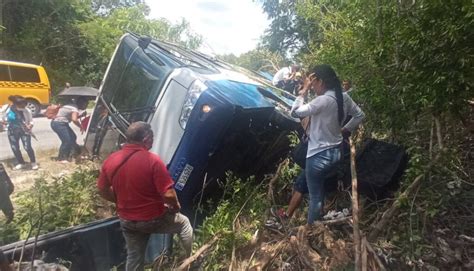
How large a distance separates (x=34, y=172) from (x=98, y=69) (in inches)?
58.6

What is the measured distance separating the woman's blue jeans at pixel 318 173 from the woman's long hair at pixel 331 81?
282 millimetres

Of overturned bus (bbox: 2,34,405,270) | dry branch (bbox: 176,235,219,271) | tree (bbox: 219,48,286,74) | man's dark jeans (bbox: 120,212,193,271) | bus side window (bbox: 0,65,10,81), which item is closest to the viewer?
man's dark jeans (bbox: 120,212,193,271)

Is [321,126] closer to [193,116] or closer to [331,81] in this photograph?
[331,81]

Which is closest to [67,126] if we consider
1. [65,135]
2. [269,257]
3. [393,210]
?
[65,135]

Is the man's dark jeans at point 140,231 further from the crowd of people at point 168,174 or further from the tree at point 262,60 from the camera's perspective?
the tree at point 262,60

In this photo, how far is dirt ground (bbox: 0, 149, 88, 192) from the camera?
3.95m

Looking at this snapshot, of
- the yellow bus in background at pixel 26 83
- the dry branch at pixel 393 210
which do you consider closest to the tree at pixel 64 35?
the yellow bus in background at pixel 26 83

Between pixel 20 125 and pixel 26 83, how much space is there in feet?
2.12

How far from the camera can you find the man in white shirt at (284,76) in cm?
502

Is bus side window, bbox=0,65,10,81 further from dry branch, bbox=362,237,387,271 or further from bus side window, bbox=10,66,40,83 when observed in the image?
dry branch, bbox=362,237,387,271

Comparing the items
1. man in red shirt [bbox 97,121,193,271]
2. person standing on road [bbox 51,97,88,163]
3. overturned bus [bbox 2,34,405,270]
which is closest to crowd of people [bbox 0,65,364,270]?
man in red shirt [bbox 97,121,193,271]

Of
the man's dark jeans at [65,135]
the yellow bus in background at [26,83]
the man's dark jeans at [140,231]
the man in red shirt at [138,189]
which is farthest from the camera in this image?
the man's dark jeans at [65,135]

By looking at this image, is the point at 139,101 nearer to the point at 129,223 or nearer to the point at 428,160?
the point at 129,223

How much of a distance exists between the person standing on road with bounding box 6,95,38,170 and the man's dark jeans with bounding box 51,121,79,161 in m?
0.35
